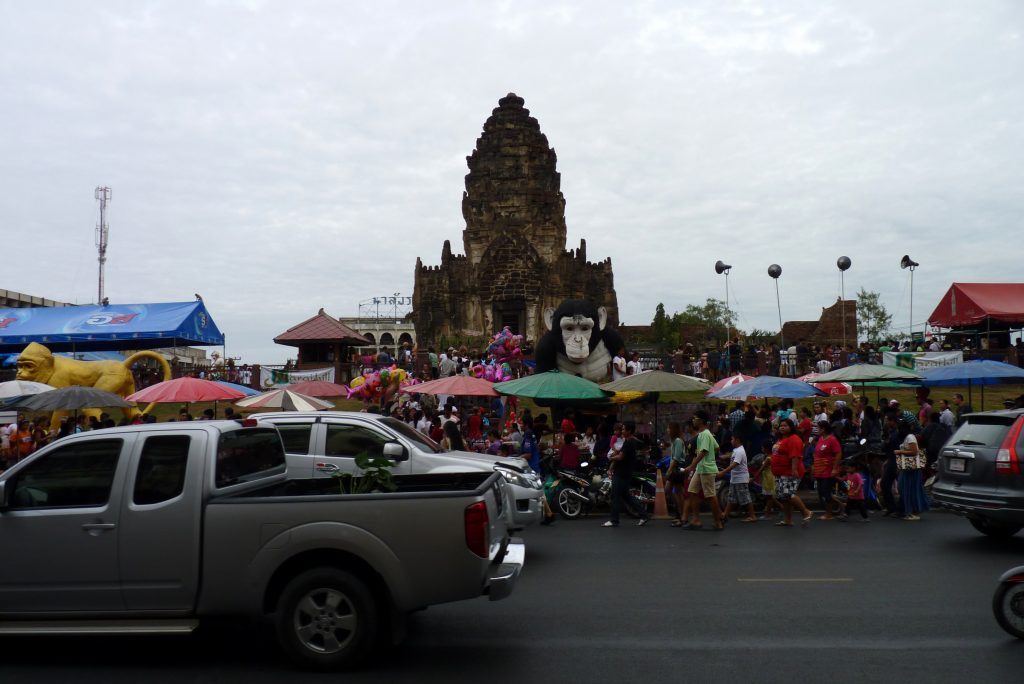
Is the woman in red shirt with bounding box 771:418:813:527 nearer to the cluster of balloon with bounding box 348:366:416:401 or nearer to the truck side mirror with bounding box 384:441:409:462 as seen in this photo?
the truck side mirror with bounding box 384:441:409:462

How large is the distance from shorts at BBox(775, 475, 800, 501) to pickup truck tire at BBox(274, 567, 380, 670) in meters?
8.37

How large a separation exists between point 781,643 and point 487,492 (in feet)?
8.55

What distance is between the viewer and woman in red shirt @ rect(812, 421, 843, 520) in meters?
12.8

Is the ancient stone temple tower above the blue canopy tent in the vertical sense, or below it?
above

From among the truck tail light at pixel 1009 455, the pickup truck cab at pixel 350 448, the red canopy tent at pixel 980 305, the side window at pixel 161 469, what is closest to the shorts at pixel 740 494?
the truck tail light at pixel 1009 455

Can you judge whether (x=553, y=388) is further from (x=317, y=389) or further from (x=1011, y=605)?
(x=1011, y=605)

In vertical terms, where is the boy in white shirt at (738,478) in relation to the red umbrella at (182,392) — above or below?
below

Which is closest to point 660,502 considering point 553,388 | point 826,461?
point 826,461

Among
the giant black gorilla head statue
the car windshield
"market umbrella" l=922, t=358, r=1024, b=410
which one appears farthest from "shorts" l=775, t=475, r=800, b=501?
the giant black gorilla head statue

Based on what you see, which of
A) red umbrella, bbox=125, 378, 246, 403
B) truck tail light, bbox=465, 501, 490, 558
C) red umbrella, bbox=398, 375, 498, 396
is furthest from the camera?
red umbrella, bbox=398, 375, 498, 396

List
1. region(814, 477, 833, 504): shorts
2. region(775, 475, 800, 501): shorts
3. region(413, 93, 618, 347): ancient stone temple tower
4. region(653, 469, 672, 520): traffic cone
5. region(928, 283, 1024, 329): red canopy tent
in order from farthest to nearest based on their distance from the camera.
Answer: region(413, 93, 618, 347): ancient stone temple tower < region(928, 283, 1024, 329): red canopy tent < region(653, 469, 672, 520): traffic cone < region(814, 477, 833, 504): shorts < region(775, 475, 800, 501): shorts

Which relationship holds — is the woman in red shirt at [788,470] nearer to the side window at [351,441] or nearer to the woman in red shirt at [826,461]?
the woman in red shirt at [826,461]

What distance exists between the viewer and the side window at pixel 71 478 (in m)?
5.98

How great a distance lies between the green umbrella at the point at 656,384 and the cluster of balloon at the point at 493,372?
8427 mm
